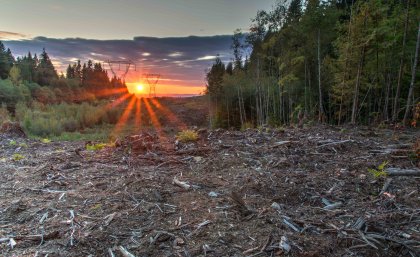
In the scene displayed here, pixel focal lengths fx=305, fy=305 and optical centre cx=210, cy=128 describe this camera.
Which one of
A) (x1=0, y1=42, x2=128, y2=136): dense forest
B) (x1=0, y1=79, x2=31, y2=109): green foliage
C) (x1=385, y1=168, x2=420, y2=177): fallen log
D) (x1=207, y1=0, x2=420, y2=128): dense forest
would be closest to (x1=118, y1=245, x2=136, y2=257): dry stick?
(x1=385, y1=168, x2=420, y2=177): fallen log

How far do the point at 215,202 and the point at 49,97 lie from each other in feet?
119

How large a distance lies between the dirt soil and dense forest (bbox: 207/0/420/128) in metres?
1.74

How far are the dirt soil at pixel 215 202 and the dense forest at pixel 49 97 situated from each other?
1186 centimetres

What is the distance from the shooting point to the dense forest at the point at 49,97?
66.8 feet

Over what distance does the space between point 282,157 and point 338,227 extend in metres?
1.98

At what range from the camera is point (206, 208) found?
104 inches

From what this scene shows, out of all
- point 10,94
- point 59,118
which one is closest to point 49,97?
point 10,94

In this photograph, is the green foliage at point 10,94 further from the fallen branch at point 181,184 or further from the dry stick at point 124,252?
the dry stick at point 124,252

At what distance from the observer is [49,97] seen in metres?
34.0

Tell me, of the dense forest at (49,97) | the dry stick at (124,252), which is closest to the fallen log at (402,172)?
the dry stick at (124,252)

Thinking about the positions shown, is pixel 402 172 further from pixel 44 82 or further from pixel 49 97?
pixel 44 82

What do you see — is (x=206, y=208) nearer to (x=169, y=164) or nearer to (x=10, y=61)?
(x=169, y=164)

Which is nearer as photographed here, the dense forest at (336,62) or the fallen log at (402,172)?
the fallen log at (402,172)

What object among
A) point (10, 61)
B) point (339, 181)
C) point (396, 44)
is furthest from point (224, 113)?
point (10, 61)
